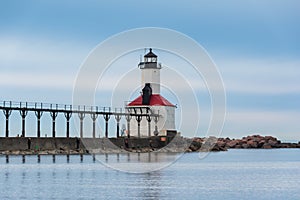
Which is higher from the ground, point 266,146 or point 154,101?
point 154,101

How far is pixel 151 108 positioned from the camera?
9456 cm

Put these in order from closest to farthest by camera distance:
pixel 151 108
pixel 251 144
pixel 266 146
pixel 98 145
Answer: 1. pixel 98 145
2. pixel 151 108
3. pixel 251 144
4. pixel 266 146

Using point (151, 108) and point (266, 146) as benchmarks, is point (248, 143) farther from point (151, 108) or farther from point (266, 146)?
point (151, 108)

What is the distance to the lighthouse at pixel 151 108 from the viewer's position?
94312mm

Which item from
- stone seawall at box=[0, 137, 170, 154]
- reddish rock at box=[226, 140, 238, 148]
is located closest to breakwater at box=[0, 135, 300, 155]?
stone seawall at box=[0, 137, 170, 154]

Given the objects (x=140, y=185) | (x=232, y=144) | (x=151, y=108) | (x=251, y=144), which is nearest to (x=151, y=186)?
(x=140, y=185)

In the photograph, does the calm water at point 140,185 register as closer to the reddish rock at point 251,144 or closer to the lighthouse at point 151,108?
the lighthouse at point 151,108

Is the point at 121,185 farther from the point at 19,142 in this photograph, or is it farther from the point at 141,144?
the point at 141,144

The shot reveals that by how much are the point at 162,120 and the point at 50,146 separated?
85.2 feet

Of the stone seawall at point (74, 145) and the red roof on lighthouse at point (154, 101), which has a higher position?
the red roof on lighthouse at point (154, 101)

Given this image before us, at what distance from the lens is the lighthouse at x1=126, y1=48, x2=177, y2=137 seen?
9431 cm

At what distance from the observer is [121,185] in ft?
130

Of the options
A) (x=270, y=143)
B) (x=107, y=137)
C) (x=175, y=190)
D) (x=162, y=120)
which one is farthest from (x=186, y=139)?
(x=175, y=190)

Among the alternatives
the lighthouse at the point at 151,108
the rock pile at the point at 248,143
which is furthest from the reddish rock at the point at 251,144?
the lighthouse at the point at 151,108
